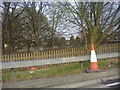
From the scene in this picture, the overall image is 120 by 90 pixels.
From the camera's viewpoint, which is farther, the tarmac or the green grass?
the green grass

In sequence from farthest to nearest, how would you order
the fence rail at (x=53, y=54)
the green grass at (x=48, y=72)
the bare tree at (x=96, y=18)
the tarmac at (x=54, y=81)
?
the bare tree at (x=96, y=18), the fence rail at (x=53, y=54), the green grass at (x=48, y=72), the tarmac at (x=54, y=81)

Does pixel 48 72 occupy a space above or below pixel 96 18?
below

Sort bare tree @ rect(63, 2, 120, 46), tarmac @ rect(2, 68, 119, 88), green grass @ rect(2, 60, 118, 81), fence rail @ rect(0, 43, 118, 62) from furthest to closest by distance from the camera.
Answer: bare tree @ rect(63, 2, 120, 46) → fence rail @ rect(0, 43, 118, 62) → green grass @ rect(2, 60, 118, 81) → tarmac @ rect(2, 68, 119, 88)

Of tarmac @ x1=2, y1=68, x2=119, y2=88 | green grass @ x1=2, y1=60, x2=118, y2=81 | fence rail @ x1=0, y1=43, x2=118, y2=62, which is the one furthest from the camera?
fence rail @ x1=0, y1=43, x2=118, y2=62

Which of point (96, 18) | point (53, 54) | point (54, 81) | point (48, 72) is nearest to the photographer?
point (54, 81)

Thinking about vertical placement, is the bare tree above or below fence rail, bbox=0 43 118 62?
above

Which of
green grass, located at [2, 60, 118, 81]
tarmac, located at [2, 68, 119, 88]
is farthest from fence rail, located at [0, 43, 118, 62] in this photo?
tarmac, located at [2, 68, 119, 88]

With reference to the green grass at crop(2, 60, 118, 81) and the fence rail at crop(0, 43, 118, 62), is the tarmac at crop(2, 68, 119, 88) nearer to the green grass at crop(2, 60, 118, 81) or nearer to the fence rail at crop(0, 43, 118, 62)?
the green grass at crop(2, 60, 118, 81)

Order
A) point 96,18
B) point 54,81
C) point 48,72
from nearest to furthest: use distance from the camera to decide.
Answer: point 54,81 < point 48,72 < point 96,18

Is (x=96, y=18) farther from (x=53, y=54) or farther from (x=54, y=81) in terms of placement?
(x=54, y=81)

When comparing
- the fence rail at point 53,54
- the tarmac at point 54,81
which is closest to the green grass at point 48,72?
the tarmac at point 54,81

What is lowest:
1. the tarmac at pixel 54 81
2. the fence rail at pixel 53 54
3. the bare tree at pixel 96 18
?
the tarmac at pixel 54 81

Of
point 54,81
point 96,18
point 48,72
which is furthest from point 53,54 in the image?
point 96,18

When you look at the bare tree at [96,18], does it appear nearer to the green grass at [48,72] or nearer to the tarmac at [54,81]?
the green grass at [48,72]
